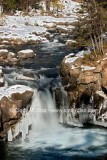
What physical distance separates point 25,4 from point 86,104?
5330 centimetres

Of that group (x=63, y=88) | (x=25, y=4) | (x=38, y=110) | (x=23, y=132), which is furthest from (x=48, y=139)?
(x=25, y=4)

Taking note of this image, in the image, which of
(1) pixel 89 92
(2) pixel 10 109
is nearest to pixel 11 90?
(2) pixel 10 109

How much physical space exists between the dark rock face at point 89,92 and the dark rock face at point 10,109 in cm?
453

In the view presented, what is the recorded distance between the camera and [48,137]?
24.0m

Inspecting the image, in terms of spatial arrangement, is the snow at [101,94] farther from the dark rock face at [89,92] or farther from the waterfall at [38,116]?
the waterfall at [38,116]

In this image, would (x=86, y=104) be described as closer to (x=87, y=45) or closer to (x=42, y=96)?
(x=42, y=96)

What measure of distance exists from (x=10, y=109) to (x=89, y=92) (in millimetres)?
6428

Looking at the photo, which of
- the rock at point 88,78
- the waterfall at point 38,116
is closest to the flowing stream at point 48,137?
the waterfall at point 38,116

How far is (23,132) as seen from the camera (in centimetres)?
2441

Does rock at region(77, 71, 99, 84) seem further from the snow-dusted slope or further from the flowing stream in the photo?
the snow-dusted slope

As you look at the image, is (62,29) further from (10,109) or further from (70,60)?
(10,109)

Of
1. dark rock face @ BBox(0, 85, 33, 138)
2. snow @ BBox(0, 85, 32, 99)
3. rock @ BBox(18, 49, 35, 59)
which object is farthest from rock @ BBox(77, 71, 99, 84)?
rock @ BBox(18, 49, 35, 59)

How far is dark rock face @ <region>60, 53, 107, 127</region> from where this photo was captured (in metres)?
26.6

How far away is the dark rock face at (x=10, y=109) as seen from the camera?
23.3 metres
